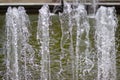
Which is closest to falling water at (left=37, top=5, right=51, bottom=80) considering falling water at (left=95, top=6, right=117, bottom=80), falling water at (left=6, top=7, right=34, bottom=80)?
falling water at (left=6, top=7, right=34, bottom=80)

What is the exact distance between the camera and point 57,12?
787cm

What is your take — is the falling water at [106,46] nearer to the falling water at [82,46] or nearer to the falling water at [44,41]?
the falling water at [82,46]

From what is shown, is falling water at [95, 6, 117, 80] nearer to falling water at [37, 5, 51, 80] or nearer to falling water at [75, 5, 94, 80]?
falling water at [75, 5, 94, 80]

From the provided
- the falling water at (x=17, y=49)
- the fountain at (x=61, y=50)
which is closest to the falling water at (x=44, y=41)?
the fountain at (x=61, y=50)

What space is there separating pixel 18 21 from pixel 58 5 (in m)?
1.57

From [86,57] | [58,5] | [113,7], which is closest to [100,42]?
[86,57]

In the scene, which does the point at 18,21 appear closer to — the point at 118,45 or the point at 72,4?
the point at 118,45

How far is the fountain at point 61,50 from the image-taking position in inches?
239

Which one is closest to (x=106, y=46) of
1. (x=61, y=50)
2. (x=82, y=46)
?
(x=82, y=46)

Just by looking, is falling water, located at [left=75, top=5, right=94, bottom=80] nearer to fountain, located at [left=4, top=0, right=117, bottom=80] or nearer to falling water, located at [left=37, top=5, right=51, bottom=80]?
fountain, located at [left=4, top=0, right=117, bottom=80]

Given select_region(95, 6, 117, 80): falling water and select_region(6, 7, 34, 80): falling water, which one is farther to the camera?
select_region(6, 7, 34, 80): falling water

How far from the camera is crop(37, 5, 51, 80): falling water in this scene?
612 cm

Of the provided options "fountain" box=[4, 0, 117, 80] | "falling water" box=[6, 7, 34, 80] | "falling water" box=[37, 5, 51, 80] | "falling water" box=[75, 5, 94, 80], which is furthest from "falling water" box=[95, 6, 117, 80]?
"falling water" box=[6, 7, 34, 80]

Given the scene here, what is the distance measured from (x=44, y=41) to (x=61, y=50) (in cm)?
31
